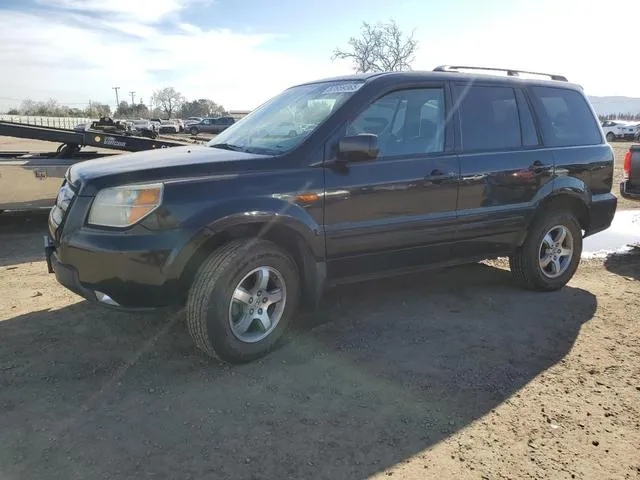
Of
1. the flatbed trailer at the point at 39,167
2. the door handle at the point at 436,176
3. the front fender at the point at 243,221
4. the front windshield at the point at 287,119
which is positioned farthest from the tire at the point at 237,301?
the flatbed trailer at the point at 39,167

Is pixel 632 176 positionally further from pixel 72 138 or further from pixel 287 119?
pixel 72 138

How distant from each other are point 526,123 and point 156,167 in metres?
3.33

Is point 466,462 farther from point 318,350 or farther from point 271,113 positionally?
point 271,113

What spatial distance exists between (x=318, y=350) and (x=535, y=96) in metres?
3.14

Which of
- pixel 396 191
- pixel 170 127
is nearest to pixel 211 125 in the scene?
pixel 170 127

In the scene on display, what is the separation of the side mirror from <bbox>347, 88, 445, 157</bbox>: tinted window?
25 cm

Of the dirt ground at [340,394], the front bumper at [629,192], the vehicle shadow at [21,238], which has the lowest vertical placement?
the dirt ground at [340,394]

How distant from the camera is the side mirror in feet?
11.9

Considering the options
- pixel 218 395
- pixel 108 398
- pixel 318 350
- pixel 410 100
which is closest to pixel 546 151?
pixel 410 100

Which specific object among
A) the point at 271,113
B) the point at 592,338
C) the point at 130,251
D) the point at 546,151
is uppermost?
the point at 271,113

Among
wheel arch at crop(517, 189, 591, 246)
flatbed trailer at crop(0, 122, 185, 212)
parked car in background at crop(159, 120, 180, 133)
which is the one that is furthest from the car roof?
parked car in background at crop(159, 120, 180, 133)

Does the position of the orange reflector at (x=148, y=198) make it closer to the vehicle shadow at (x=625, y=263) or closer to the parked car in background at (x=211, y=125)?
the vehicle shadow at (x=625, y=263)

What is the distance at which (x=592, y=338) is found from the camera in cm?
418

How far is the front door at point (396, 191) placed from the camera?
3863mm
